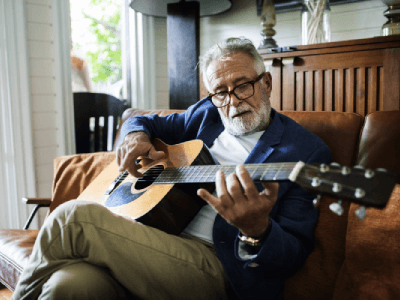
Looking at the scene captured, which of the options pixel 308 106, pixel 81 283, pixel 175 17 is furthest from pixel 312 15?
pixel 81 283

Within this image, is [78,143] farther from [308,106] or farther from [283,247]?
[283,247]

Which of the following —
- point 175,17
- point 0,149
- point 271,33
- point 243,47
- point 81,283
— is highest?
point 175,17

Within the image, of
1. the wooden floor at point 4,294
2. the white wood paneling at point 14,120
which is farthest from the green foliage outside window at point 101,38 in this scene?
the wooden floor at point 4,294

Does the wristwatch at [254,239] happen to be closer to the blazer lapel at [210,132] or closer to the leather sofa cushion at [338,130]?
the leather sofa cushion at [338,130]

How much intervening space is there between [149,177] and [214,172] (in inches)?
12.8

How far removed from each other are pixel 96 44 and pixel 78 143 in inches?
33.7

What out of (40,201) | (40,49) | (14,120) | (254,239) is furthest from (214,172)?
(40,49)

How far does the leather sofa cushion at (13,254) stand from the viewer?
4.28ft

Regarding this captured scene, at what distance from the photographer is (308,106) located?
1903 mm

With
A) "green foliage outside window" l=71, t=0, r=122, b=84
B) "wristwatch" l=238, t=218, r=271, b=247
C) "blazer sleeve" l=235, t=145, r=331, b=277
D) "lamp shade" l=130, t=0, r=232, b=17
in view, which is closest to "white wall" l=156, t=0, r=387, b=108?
"lamp shade" l=130, t=0, r=232, b=17

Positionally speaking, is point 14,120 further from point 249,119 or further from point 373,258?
point 373,258

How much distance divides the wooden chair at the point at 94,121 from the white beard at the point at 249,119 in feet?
5.60

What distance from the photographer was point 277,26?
8.79 feet

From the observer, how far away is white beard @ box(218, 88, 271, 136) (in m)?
1.32
